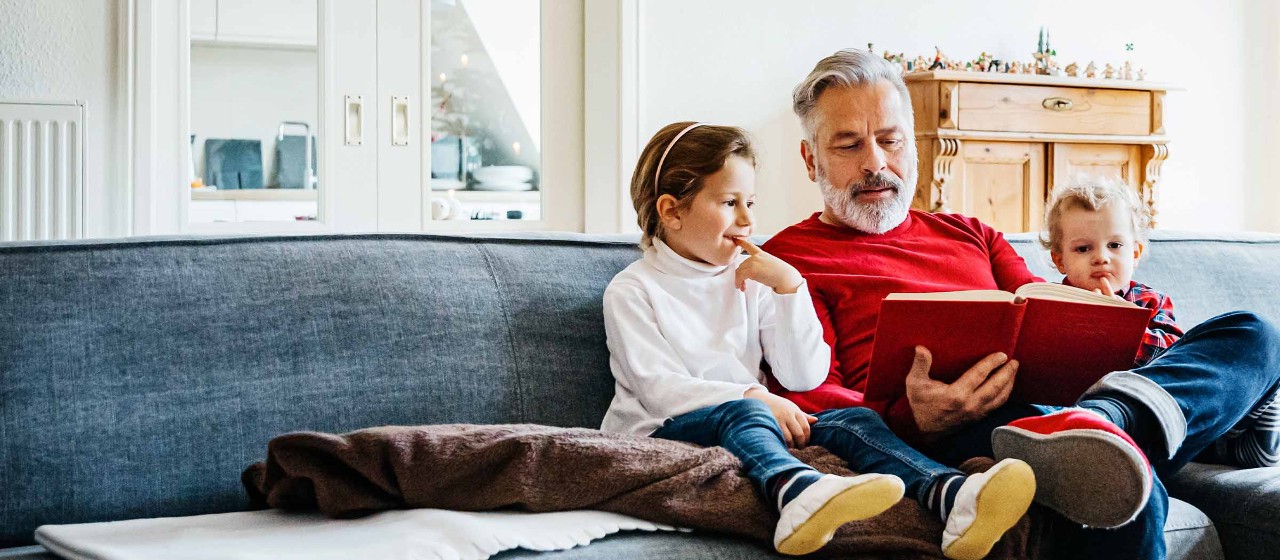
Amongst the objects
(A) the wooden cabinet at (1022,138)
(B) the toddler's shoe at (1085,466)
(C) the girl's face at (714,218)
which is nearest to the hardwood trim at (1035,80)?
(A) the wooden cabinet at (1022,138)

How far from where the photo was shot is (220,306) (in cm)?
148

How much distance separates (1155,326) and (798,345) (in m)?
0.59

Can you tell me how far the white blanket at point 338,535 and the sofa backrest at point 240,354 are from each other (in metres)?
0.10

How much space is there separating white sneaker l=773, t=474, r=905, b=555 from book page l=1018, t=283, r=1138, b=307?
1.23 feet

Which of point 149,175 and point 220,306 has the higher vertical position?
point 149,175

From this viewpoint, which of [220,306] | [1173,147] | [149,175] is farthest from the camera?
[1173,147]

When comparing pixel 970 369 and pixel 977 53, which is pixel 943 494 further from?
pixel 977 53

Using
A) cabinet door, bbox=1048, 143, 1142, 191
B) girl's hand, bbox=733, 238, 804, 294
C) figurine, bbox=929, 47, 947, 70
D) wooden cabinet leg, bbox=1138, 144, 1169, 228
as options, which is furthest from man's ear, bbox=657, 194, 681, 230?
wooden cabinet leg, bbox=1138, 144, 1169, 228

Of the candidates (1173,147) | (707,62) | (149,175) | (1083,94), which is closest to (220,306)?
(149,175)

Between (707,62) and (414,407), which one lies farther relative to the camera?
(707,62)

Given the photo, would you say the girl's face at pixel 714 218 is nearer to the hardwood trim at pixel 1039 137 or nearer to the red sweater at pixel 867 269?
the red sweater at pixel 867 269

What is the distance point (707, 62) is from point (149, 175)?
6.82 feet

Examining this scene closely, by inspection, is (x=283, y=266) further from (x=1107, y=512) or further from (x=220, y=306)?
(x=1107, y=512)

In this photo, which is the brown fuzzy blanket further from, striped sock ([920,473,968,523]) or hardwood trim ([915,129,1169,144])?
hardwood trim ([915,129,1169,144])
